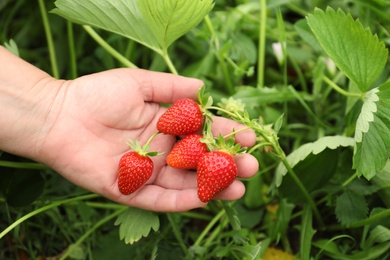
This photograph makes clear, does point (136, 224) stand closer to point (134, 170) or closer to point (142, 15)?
point (134, 170)

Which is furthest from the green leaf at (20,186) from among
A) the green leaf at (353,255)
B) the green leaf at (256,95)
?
the green leaf at (353,255)

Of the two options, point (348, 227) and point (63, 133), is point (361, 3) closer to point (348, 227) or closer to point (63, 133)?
point (348, 227)

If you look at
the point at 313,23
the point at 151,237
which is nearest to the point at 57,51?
the point at 151,237

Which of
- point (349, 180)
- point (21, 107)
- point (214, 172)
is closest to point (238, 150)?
point (214, 172)

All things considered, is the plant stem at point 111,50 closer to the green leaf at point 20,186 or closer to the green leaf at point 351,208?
the green leaf at point 20,186

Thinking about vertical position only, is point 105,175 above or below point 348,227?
above
